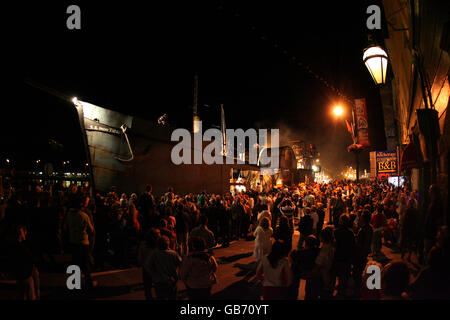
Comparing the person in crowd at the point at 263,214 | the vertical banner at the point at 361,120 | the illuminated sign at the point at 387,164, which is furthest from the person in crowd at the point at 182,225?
the vertical banner at the point at 361,120

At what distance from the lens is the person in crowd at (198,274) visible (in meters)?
4.00

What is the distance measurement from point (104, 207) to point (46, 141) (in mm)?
14757

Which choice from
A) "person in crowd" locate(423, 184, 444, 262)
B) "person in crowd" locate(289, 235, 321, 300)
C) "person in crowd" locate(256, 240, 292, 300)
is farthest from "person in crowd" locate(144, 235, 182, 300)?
"person in crowd" locate(423, 184, 444, 262)

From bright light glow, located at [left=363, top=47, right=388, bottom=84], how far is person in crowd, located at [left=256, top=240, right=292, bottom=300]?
4.62 metres

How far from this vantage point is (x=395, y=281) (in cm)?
281

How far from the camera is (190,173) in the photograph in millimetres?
18719

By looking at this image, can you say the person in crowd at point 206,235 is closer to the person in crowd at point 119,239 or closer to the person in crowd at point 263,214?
the person in crowd at point 263,214

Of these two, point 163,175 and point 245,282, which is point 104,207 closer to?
point 245,282

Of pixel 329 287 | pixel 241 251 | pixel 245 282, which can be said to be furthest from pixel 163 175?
pixel 329 287

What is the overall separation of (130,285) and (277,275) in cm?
393

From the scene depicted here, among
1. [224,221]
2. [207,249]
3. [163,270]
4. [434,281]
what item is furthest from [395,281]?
[224,221]

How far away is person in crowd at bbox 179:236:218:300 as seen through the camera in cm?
400

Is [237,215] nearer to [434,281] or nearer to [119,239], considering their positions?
[119,239]

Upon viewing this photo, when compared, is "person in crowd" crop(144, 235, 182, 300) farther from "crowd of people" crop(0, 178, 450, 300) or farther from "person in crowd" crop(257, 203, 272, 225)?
"person in crowd" crop(257, 203, 272, 225)
